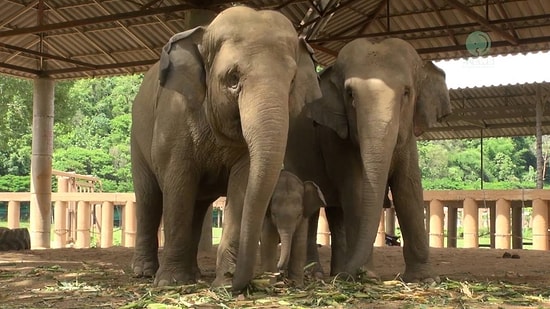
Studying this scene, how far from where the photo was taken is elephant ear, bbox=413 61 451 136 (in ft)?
18.7

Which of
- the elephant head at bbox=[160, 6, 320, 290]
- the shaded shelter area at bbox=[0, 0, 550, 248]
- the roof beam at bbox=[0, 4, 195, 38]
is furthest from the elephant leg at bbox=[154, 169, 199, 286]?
the shaded shelter area at bbox=[0, 0, 550, 248]

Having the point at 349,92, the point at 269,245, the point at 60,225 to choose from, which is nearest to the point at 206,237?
the point at 349,92

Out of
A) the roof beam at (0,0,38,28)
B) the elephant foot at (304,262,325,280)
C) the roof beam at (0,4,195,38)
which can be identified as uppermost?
the roof beam at (0,0,38,28)

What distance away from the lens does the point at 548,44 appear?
1248cm

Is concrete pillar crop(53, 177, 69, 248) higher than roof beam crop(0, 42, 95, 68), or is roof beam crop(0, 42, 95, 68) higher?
roof beam crop(0, 42, 95, 68)

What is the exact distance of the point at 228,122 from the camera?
14.8 feet

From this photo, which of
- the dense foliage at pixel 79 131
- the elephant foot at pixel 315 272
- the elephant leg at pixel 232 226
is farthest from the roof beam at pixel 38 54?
the dense foliage at pixel 79 131

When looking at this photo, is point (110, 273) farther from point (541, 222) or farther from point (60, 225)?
point (60, 225)

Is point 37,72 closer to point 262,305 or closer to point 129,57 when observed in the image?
point 129,57

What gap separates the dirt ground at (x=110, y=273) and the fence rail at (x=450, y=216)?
266 centimetres

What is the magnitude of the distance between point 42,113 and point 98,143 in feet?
83.2

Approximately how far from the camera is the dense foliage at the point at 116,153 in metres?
35.1

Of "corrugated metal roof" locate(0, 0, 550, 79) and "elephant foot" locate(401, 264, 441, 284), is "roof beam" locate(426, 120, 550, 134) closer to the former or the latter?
"corrugated metal roof" locate(0, 0, 550, 79)

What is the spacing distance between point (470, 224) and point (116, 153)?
26876 millimetres
